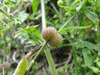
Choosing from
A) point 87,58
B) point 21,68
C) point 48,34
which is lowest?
point 87,58

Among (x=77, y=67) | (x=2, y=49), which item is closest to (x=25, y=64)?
(x=77, y=67)

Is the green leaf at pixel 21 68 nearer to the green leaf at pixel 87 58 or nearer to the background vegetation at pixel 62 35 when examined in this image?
the background vegetation at pixel 62 35

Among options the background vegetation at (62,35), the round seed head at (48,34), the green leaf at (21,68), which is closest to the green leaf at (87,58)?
the background vegetation at (62,35)

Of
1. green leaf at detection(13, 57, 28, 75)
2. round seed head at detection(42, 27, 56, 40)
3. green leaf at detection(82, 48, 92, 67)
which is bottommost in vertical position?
green leaf at detection(82, 48, 92, 67)

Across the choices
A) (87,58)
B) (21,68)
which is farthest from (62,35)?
(21,68)

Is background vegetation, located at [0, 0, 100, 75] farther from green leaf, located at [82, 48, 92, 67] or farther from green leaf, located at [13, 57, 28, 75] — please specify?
green leaf, located at [13, 57, 28, 75]

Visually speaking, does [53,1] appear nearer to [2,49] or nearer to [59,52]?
[59,52]

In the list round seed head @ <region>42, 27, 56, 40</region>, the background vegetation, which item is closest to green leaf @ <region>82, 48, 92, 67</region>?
the background vegetation

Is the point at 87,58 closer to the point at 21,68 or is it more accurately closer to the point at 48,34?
the point at 48,34
